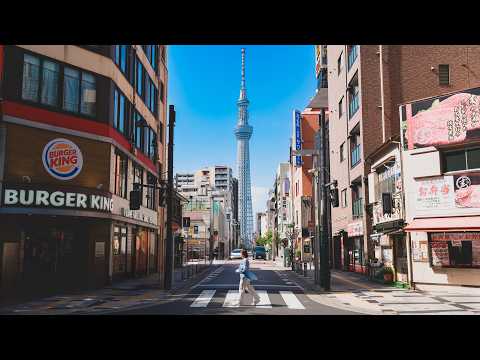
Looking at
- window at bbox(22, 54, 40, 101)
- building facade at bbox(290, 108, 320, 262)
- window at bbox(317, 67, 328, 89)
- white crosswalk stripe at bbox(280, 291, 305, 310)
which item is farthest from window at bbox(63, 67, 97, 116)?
building facade at bbox(290, 108, 320, 262)

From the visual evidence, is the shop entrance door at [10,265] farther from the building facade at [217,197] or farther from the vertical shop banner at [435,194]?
the building facade at [217,197]

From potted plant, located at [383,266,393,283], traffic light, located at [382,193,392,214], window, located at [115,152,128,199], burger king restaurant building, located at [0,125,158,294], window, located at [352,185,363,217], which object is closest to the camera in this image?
burger king restaurant building, located at [0,125,158,294]

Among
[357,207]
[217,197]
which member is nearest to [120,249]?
[357,207]

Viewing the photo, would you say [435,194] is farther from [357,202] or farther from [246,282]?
[357,202]

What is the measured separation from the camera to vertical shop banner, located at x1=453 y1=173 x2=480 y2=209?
18.5 m

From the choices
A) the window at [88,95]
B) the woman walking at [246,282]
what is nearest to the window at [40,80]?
the window at [88,95]

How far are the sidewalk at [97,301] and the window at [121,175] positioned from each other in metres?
5.01

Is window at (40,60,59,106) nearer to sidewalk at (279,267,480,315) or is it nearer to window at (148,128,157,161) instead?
window at (148,128,157,161)

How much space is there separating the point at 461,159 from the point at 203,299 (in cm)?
1148

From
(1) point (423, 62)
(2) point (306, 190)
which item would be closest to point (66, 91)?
(1) point (423, 62)

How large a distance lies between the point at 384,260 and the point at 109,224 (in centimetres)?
1365

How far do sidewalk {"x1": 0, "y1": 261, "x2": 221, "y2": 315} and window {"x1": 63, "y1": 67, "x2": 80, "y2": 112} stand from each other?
25.3 ft

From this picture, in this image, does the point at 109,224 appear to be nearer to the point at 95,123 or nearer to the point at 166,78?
the point at 95,123

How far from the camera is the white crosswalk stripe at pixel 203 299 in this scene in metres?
15.2
